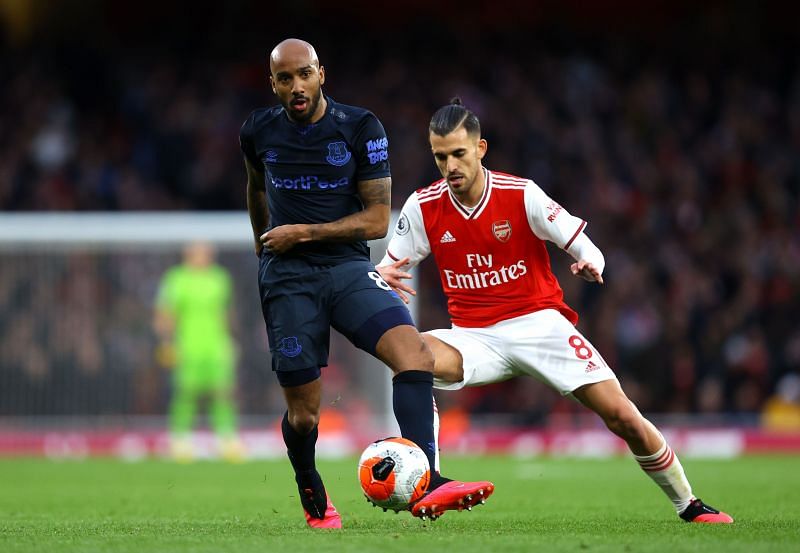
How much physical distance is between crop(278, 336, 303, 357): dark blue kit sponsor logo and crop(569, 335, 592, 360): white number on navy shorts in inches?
55.3

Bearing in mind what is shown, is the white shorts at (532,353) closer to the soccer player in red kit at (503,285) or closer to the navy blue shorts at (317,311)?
the soccer player in red kit at (503,285)

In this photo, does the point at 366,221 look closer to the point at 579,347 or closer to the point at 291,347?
the point at 291,347

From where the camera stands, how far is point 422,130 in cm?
1981

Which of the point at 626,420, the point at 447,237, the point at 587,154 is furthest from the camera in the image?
the point at 587,154

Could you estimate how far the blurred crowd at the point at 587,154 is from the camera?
1680 cm

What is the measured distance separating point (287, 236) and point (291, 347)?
522 millimetres

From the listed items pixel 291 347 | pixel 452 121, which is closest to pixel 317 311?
pixel 291 347

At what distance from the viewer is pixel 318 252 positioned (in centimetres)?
639

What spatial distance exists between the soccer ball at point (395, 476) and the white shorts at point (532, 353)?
0.83m

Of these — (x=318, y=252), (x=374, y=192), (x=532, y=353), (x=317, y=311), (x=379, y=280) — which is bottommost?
(x=532, y=353)

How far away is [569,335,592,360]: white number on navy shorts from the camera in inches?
262

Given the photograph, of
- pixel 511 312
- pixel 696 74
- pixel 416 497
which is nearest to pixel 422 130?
pixel 696 74

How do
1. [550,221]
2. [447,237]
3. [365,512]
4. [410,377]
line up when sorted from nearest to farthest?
[410,377]
[550,221]
[447,237]
[365,512]

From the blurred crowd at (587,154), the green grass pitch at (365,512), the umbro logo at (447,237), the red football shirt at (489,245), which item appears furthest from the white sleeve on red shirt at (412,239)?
the blurred crowd at (587,154)
